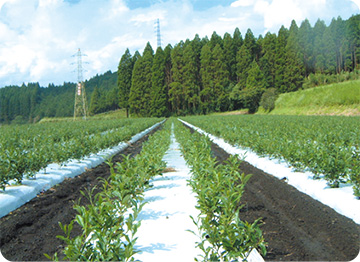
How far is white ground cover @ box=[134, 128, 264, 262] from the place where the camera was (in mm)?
2707

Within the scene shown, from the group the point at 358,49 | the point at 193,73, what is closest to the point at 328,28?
the point at 358,49

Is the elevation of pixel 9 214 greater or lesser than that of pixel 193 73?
lesser

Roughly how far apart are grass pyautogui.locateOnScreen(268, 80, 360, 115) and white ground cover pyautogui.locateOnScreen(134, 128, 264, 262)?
21813 mm

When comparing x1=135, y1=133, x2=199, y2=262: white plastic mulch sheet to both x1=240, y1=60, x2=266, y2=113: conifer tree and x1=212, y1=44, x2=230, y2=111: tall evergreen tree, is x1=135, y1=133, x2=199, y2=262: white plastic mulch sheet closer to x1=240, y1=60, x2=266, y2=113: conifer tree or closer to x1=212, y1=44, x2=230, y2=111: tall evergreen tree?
x1=240, y1=60, x2=266, y2=113: conifer tree

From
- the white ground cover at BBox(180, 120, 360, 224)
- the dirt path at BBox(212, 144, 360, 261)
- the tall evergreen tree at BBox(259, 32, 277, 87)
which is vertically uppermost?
the tall evergreen tree at BBox(259, 32, 277, 87)

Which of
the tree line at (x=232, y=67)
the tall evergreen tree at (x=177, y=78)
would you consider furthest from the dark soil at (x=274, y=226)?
the tall evergreen tree at (x=177, y=78)

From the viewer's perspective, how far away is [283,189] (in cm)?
511

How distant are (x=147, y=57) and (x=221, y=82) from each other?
594 inches

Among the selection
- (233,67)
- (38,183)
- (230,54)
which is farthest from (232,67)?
(38,183)

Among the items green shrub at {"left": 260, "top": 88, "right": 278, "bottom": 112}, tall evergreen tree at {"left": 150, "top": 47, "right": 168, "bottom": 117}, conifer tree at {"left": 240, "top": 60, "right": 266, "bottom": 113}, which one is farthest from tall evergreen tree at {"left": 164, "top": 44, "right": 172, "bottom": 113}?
green shrub at {"left": 260, "top": 88, "right": 278, "bottom": 112}

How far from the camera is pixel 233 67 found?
4959 centimetres

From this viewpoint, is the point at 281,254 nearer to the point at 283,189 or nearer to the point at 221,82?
the point at 283,189

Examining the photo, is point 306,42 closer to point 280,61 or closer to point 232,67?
point 280,61

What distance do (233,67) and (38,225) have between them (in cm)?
4897
